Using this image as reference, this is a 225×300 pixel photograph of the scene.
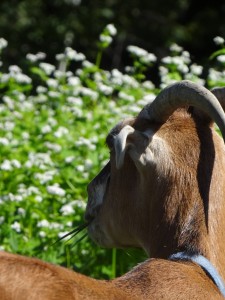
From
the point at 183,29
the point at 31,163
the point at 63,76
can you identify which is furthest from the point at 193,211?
the point at 183,29

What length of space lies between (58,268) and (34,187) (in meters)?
4.36

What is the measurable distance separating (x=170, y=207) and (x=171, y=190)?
3.4 inches

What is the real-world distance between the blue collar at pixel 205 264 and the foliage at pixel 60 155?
1.30 metres

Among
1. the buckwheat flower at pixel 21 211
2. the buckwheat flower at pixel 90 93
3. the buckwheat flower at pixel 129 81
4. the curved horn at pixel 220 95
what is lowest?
the buckwheat flower at pixel 21 211

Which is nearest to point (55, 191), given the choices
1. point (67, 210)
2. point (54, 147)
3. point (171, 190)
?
point (67, 210)

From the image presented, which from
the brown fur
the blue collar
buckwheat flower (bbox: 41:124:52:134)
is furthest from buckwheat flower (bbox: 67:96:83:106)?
the blue collar

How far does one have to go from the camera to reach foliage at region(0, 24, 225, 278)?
8656 millimetres

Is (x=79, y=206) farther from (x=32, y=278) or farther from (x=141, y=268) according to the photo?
(x=32, y=278)

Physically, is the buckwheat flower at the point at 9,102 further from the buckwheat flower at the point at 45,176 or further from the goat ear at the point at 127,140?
the goat ear at the point at 127,140

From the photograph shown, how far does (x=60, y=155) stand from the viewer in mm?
9820

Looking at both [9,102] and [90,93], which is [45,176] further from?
[9,102]

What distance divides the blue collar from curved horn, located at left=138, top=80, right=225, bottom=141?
587 millimetres

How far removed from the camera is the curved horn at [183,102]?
18.9ft

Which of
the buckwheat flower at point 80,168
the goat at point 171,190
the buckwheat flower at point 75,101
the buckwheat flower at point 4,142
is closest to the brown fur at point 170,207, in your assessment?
the goat at point 171,190
